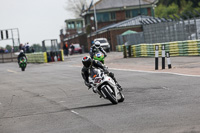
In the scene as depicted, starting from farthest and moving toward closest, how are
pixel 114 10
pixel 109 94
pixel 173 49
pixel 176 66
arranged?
pixel 114 10 → pixel 173 49 → pixel 176 66 → pixel 109 94

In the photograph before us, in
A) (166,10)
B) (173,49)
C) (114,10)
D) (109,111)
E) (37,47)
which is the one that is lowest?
(109,111)

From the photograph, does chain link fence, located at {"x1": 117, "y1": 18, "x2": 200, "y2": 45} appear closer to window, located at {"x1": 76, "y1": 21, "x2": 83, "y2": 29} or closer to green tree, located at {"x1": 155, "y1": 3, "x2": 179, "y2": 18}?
green tree, located at {"x1": 155, "y1": 3, "x2": 179, "y2": 18}

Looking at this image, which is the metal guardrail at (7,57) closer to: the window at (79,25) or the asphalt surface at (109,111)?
the asphalt surface at (109,111)

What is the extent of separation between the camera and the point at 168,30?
3719 cm

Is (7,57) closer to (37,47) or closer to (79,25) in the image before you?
(37,47)

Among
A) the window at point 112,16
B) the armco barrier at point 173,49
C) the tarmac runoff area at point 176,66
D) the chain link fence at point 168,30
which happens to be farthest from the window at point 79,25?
the tarmac runoff area at point 176,66

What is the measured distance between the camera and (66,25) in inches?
4806

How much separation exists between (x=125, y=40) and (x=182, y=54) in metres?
23.7

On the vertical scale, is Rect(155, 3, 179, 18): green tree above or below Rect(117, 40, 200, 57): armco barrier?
above

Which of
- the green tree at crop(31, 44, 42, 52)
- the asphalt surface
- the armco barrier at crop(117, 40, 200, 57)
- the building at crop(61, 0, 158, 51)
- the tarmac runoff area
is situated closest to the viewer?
the asphalt surface

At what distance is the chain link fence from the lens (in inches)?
1259

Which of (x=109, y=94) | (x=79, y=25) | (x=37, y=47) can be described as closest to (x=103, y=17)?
(x=37, y=47)

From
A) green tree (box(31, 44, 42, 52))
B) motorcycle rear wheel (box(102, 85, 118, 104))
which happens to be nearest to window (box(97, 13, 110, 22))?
green tree (box(31, 44, 42, 52))

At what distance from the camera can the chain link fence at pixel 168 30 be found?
105ft
